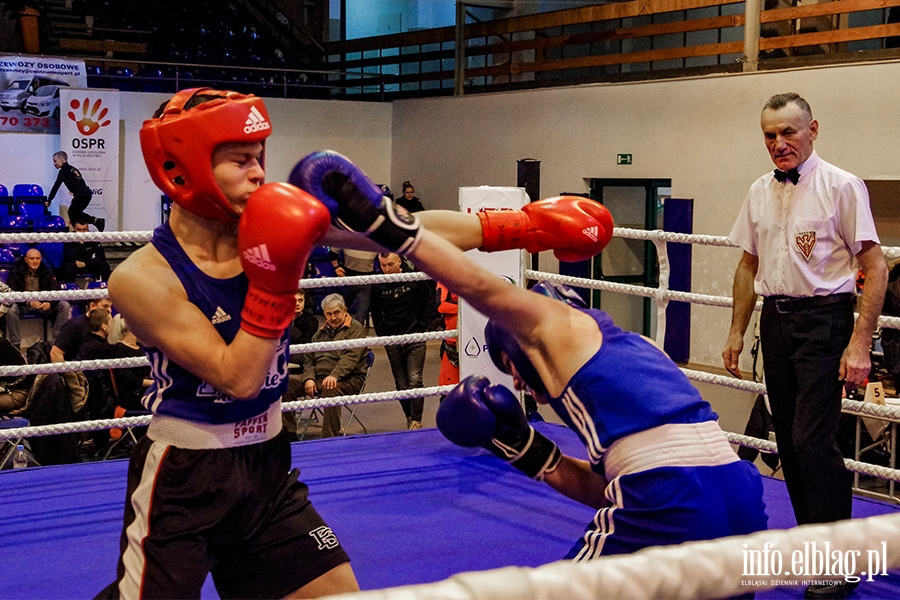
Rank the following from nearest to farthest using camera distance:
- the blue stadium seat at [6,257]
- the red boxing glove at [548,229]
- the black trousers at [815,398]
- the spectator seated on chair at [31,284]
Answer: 1. the red boxing glove at [548,229]
2. the black trousers at [815,398]
3. the spectator seated on chair at [31,284]
4. the blue stadium seat at [6,257]

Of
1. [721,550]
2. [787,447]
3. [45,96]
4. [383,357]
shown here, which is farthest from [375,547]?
[45,96]

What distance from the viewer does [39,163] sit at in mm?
9867

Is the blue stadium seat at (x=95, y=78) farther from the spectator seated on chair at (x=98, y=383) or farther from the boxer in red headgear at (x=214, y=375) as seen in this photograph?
the boxer in red headgear at (x=214, y=375)

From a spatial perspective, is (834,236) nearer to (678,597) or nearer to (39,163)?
(678,597)

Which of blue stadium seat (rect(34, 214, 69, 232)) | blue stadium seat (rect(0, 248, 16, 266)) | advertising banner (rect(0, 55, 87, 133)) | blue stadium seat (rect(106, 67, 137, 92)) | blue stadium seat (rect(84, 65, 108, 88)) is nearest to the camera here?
blue stadium seat (rect(0, 248, 16, 266))

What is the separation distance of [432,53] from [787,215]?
9.48 metres

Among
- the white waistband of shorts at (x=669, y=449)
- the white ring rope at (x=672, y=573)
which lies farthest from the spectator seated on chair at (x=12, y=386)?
the white ring rope at (x=672, y=573)

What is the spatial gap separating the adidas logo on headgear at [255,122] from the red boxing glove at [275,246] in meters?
0.16

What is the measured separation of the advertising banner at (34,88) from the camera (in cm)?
948

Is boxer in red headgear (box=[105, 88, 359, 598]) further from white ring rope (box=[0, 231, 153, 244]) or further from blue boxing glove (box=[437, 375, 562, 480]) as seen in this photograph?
white ring rope (box=[0, 231, 153, 244])

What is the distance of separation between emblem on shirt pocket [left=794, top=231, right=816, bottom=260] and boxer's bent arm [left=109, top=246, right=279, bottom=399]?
1.60 metres

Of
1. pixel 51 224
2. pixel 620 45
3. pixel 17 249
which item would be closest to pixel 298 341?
pixel 17 249

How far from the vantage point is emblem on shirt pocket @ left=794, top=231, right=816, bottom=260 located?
8.09 feet

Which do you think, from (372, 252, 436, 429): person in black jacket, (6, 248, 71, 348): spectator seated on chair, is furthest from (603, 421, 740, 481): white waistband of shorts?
(6, 248, 71, 348): spectator seated on chair
